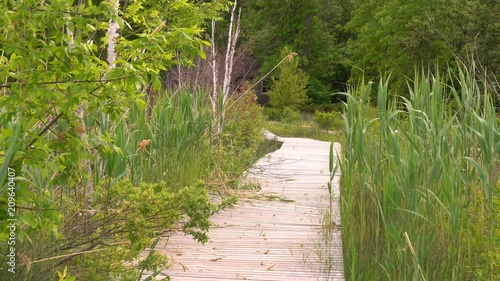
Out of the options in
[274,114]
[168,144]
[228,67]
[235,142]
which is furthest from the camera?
[274,114]

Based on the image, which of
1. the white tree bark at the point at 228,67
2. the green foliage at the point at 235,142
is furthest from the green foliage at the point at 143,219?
the white tree bark at the point at 228,67

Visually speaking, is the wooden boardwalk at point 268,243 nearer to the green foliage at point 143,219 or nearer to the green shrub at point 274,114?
the green foliage at point 143,219

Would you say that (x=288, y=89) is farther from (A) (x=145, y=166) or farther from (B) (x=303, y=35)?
(A) (x=145, y=166)

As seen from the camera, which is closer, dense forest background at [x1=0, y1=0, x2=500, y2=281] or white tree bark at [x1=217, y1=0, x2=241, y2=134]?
dense forest background at [x1=0, y1=0, x2=500, y2=281]

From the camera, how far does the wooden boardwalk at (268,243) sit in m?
4.80

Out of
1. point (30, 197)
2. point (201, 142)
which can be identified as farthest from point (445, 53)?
point (30, 197)

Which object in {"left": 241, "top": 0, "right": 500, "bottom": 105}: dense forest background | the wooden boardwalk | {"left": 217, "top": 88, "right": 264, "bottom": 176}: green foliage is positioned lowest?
the wooden boardwalk

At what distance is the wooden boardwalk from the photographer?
189 inches

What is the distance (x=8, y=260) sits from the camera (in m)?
3.43

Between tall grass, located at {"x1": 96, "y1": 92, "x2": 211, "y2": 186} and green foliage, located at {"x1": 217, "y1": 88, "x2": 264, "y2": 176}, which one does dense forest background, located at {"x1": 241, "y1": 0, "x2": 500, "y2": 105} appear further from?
tall grass, located at {"x1": 96, "y1": 92, "x2": 211, "y2": 186}

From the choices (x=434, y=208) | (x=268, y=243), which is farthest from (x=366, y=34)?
(x=434, y=208)

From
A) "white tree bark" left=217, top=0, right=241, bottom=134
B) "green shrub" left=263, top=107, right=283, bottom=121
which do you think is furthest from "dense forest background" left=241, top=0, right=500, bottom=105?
"white tree bark" left=217, top=0, right=241, bottom=134

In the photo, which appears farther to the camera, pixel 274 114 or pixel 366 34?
pixel 366 34

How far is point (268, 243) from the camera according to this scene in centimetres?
568
